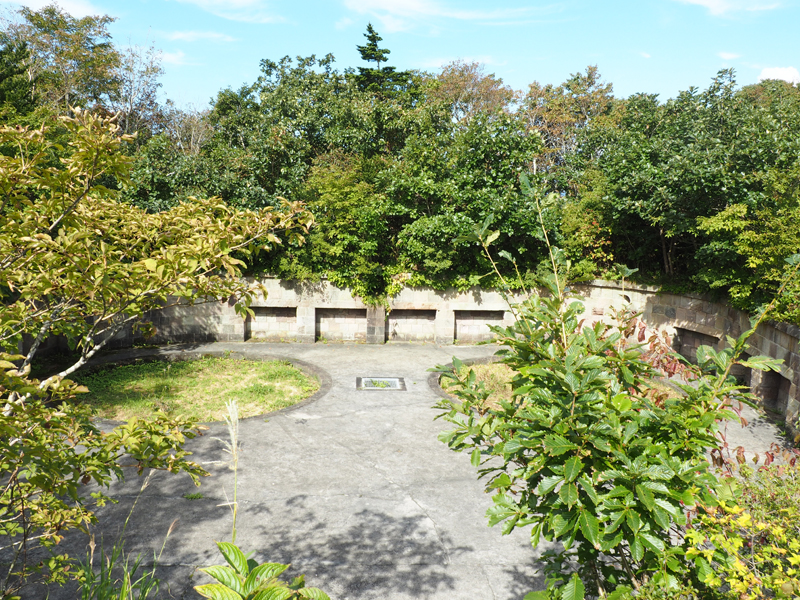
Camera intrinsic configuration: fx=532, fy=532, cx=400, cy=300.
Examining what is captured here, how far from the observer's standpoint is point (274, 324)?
16.1 m

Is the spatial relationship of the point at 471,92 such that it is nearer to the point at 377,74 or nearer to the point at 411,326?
the point at 377,74

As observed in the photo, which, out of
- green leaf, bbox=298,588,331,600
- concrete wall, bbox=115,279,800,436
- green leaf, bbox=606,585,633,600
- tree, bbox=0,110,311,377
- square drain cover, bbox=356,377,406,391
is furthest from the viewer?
concrete wall, bbox=115,279,800,436

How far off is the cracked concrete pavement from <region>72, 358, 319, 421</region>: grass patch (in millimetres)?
991

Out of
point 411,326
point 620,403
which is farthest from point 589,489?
point 411,326

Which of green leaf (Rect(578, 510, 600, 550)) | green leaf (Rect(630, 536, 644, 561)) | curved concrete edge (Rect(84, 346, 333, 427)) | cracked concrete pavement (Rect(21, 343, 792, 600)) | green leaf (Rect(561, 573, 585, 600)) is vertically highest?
green leaf (Rect(578, 510, 600, 550))

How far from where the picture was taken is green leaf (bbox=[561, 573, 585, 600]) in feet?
7.84

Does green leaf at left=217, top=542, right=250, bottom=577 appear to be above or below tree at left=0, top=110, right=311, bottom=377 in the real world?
below

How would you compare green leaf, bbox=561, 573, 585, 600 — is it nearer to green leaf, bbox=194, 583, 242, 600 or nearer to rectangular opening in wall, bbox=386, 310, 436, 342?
green leaf, bbox=194, 583, 242, 600

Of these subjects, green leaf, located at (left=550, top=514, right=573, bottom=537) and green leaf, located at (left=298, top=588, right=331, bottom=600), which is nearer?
green leaf, located at (left=298, top=588, right=331, bottom=600)

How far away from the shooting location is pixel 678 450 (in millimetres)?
2510

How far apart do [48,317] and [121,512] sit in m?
Result: 3.96

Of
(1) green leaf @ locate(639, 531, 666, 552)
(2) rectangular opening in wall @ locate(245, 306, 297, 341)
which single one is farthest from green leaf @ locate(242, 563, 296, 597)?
(2) rectangular opening in wall @ locate(245, 306, 297, 341)

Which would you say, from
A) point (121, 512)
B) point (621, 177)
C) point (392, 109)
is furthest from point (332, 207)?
point (121, 512)

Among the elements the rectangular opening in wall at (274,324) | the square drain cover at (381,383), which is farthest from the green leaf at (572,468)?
the rectangular opening in wall at (274,324)
